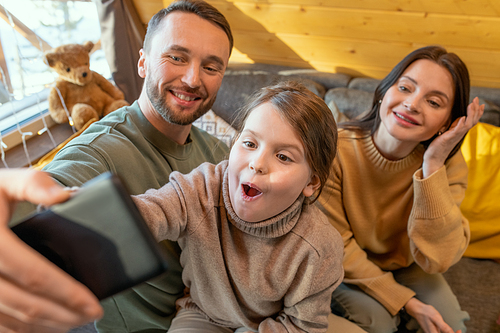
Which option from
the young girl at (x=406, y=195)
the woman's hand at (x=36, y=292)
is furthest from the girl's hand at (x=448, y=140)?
the woman's hand at (x=36, y=292)

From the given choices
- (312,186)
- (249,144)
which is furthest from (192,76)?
(312,186)

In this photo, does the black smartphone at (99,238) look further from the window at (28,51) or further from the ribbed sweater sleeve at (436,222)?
the window at (28,51)

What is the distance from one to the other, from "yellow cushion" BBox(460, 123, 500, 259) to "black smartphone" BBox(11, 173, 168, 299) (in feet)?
5.74

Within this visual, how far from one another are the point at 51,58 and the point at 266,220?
62.4 inches

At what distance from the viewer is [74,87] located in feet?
6.42

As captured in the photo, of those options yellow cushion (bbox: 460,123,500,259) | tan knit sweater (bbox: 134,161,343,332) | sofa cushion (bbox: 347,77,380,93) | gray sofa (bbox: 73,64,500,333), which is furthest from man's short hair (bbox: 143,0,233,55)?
yellow cushion (bbox: 460,123,500,259)

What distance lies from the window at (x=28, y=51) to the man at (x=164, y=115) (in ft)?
2.78

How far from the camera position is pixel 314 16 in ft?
6.71

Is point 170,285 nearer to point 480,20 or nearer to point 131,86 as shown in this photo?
point 131,86

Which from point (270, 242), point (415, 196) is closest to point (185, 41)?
point (270, 242)

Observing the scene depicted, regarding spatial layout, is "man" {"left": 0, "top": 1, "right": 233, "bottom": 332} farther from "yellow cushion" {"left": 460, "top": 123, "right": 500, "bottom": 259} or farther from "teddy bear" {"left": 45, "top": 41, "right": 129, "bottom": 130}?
"yellow cushion" {"left": 460, "top": 123, "right": 500, "bottom": 259}

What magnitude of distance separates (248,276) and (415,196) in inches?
28.7

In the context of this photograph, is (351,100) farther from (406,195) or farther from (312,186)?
(312,186)

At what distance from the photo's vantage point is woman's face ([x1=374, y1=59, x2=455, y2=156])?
1.22 metres
